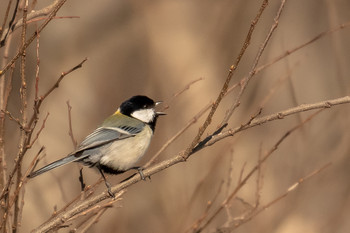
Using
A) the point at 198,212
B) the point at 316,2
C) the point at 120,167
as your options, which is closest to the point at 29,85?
Result: the point at 198,212

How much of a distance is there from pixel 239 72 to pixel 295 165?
3.87m

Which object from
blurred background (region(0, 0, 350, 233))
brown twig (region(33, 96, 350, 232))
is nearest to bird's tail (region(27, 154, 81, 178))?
brown twig (region(33, 96, 350, 232))

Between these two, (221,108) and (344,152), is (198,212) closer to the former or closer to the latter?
(344,152)

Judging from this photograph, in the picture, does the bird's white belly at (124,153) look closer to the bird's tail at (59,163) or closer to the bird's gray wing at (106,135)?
the bird's gray wing at (106,135)

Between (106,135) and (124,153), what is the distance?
0.16 metres

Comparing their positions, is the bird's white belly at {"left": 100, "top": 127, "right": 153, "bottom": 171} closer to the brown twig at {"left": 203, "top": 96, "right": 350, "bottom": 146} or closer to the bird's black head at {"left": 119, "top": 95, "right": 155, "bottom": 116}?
the bird's black head at {"left": 119, "top": 95, "right": 155, "bottom": 116}

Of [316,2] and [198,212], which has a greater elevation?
[316,2]

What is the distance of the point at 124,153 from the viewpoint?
3.86 meters

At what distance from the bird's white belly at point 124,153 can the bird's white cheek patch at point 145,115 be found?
234mm

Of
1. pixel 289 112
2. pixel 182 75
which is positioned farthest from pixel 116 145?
pixel 182 75

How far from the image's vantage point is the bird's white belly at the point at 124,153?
3838 millimetres

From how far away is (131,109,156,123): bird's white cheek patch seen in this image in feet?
13.6

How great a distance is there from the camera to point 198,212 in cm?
486

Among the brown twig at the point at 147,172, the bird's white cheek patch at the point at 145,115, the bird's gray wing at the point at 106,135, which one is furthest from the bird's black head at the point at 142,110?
the brown twig at the point at 147,172
